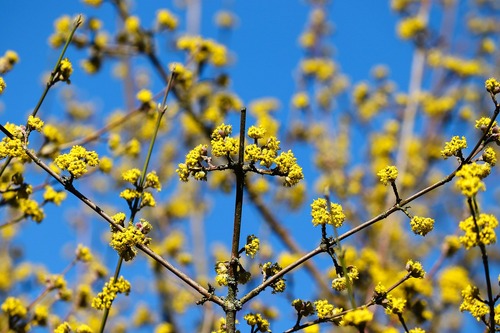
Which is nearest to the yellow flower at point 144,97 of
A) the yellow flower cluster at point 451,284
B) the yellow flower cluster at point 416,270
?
the yellow flower cluster at point 416,270

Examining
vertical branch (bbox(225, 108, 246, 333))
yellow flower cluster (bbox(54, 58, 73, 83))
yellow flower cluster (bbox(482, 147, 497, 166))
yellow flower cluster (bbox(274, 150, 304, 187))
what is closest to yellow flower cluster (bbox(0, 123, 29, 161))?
yellow flower cluster (bbox(54, 58, 73, 83))

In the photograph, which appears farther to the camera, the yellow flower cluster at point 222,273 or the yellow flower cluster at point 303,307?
the yellow flower cluster at point 303,307

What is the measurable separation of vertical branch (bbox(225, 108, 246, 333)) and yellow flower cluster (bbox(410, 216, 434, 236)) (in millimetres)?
637

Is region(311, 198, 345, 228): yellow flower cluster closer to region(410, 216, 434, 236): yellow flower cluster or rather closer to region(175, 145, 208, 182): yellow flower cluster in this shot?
region(410, 216, 434, 236): yellow flower cluster

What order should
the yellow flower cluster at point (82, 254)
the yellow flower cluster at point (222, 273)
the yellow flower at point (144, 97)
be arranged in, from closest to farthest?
the yellow flower cluster at point (222, 273)
the yellow flower cluster at point (82, 254)
the yellow flower at point (144, 97)

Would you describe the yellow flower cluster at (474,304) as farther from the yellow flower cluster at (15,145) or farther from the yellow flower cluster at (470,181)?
the yellow flower cluster at (15,145)

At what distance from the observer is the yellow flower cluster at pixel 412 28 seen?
7.63 m

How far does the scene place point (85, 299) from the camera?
3.51 meters

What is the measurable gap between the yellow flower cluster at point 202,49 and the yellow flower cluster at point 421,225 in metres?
3.25

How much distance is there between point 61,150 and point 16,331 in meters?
1.26

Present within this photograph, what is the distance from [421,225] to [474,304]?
0.33 metres

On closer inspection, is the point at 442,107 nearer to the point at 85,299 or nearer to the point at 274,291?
the point at 85,299

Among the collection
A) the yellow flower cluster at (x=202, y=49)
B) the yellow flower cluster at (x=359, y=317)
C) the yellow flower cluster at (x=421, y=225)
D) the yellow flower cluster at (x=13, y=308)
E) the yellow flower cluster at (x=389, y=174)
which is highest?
the yellow flower cluster at (x=202, y=49)

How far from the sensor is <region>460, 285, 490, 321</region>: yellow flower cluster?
2002 millimetres
